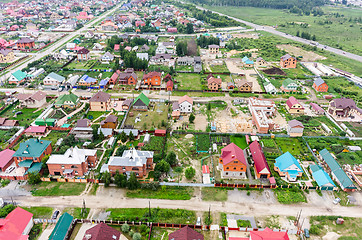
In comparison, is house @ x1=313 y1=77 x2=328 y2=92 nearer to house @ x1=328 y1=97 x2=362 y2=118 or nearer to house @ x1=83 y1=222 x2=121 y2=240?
house @ x1=328 y1=97 x2=362 y2=118

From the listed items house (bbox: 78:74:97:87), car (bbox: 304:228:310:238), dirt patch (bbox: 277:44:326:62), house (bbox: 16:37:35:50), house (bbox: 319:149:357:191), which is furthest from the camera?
house (bbox: 16:37:35:50)

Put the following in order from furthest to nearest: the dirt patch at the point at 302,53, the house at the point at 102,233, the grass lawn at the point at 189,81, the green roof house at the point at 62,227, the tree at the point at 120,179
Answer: the dirt patch at the point at 302,53 < the grass lawn at the point at 189,81 < the tree at the point at 120,179 < the green roof house at the point at 62,227 < the house at the point at 102,233

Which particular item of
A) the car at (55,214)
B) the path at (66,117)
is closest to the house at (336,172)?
the car at (55,214)

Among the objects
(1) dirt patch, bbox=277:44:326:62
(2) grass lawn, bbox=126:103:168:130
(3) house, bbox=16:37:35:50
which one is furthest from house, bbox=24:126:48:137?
(1) dirt patch, bbox=277:44:326:62

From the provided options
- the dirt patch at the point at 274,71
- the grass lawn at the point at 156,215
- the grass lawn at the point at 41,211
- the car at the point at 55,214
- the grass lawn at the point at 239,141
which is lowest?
the grass lawn at the point at 239,141

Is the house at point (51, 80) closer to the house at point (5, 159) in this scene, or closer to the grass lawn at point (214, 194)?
the house at point (5, 159)

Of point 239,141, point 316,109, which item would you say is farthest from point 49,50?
point 316,109

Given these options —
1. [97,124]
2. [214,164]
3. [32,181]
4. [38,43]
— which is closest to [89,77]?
[97,124]
